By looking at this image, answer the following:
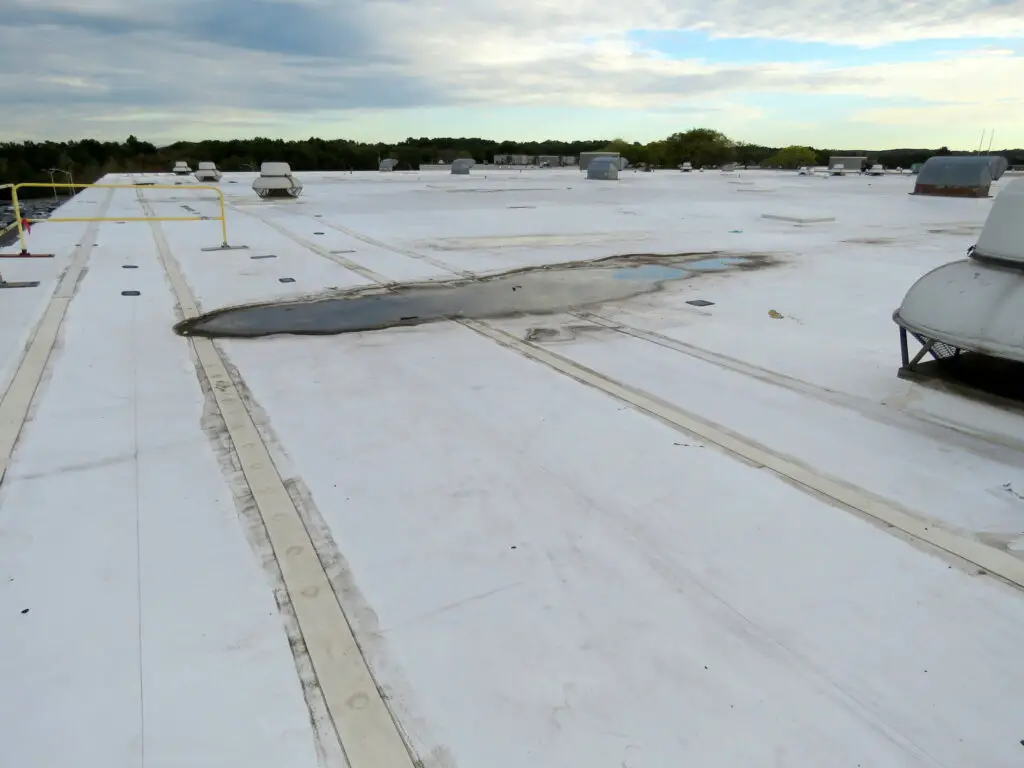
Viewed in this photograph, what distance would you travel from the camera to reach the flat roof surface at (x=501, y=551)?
238 centimetres

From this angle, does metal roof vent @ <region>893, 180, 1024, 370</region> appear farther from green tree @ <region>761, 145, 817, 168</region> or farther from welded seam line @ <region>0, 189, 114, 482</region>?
green tree @ <region>761, 145, 817, 168</region>

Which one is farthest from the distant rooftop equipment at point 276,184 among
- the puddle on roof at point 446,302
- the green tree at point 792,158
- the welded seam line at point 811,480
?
the green tree at point 792,158

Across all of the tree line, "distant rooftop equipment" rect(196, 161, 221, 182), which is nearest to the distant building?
the tree line

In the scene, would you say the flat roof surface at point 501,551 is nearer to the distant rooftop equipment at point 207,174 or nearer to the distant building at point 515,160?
the distant rooftop equipment at point 207,174

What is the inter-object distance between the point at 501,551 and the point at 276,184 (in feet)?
84.2

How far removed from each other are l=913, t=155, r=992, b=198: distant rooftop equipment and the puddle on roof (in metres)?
25.8

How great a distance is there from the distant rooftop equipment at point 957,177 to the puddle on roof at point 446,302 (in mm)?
25848

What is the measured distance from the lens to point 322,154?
8069 cm

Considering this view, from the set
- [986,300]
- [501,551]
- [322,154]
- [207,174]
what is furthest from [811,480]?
[322,154]

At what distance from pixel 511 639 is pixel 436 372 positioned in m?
3.44

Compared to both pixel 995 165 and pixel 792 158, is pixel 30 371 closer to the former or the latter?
pixel 995 165

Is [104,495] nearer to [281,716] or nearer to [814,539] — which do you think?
[281,716]

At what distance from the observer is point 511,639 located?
278cm

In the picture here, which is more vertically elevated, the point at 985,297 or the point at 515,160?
the point at 515,160
